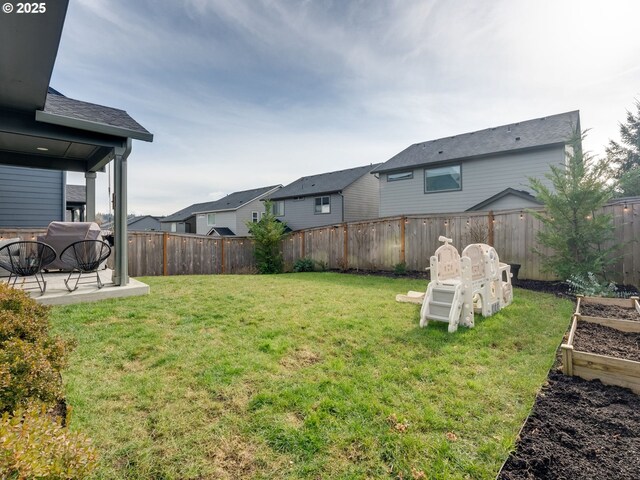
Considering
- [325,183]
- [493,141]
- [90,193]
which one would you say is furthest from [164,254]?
[493,141]

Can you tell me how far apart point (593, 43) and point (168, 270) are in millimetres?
12611

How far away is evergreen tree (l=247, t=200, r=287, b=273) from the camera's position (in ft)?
38.2

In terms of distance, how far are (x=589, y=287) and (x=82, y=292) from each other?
29.2 feet

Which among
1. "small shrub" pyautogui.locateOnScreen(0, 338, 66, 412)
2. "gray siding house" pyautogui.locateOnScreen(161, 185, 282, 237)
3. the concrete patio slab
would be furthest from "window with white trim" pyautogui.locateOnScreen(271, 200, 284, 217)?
"small shrub" pyautogui.locateOnScreen(0, 338, 66, 412)

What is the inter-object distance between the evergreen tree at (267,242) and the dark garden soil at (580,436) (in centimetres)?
986

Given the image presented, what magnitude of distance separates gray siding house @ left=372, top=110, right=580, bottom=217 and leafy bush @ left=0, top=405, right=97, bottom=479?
12.4 metres

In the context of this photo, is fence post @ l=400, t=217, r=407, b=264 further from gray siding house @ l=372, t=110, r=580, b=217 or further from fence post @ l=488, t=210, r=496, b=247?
gray siding house @ l=372, t=110, r=580, b=217

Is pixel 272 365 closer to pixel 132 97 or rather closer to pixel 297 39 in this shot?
pixel 297 39

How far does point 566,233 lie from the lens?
623cm

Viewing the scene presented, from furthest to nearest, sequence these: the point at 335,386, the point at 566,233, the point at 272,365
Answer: the point at 566,233 < the point at 272,365 < the point at 335,386

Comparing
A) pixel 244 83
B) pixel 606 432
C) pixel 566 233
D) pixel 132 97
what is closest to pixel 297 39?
pixel 244 83

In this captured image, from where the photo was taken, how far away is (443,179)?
1352 cm

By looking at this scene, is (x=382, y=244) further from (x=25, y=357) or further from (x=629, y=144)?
(x=629, y=144)

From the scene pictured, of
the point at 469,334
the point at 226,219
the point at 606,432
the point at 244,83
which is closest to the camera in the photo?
the point at 606,432
